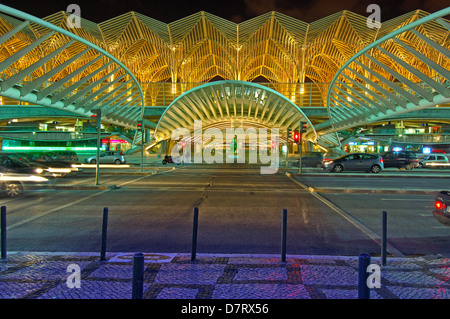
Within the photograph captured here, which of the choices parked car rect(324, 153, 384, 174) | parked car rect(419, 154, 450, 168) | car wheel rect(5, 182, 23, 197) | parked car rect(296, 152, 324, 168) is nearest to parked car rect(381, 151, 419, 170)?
parked car rect(419, 154, 450, 168)

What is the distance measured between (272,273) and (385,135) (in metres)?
63.5

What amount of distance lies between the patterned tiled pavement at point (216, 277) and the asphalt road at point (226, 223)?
864 millimetres

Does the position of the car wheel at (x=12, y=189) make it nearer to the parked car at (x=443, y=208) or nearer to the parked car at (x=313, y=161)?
the parked car at (x=443, y=208)

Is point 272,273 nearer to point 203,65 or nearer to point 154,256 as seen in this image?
point 154,256

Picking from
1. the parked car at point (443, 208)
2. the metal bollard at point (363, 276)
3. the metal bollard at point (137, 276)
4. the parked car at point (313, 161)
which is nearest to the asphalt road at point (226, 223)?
the parked car at point (443, 208)

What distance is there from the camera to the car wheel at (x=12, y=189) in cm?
1321

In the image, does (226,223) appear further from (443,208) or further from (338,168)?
(338,168)

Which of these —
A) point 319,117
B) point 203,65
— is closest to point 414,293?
point 319,117

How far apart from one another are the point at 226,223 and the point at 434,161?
114ft

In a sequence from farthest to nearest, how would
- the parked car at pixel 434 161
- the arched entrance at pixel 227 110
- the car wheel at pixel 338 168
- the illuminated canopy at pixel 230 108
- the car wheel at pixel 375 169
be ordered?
the arched entrance at pixel 227 110 → the illuminated canopy at pixel 230 108 → the parked car at pixel 434 161 → the car wheel at pixel 338 168 → the car wheel at pixel 375 169

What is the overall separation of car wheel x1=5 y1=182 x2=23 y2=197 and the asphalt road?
509mm

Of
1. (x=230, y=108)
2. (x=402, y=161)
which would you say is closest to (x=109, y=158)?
(x=230, y=108)

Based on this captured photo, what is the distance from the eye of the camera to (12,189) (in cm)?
1332
